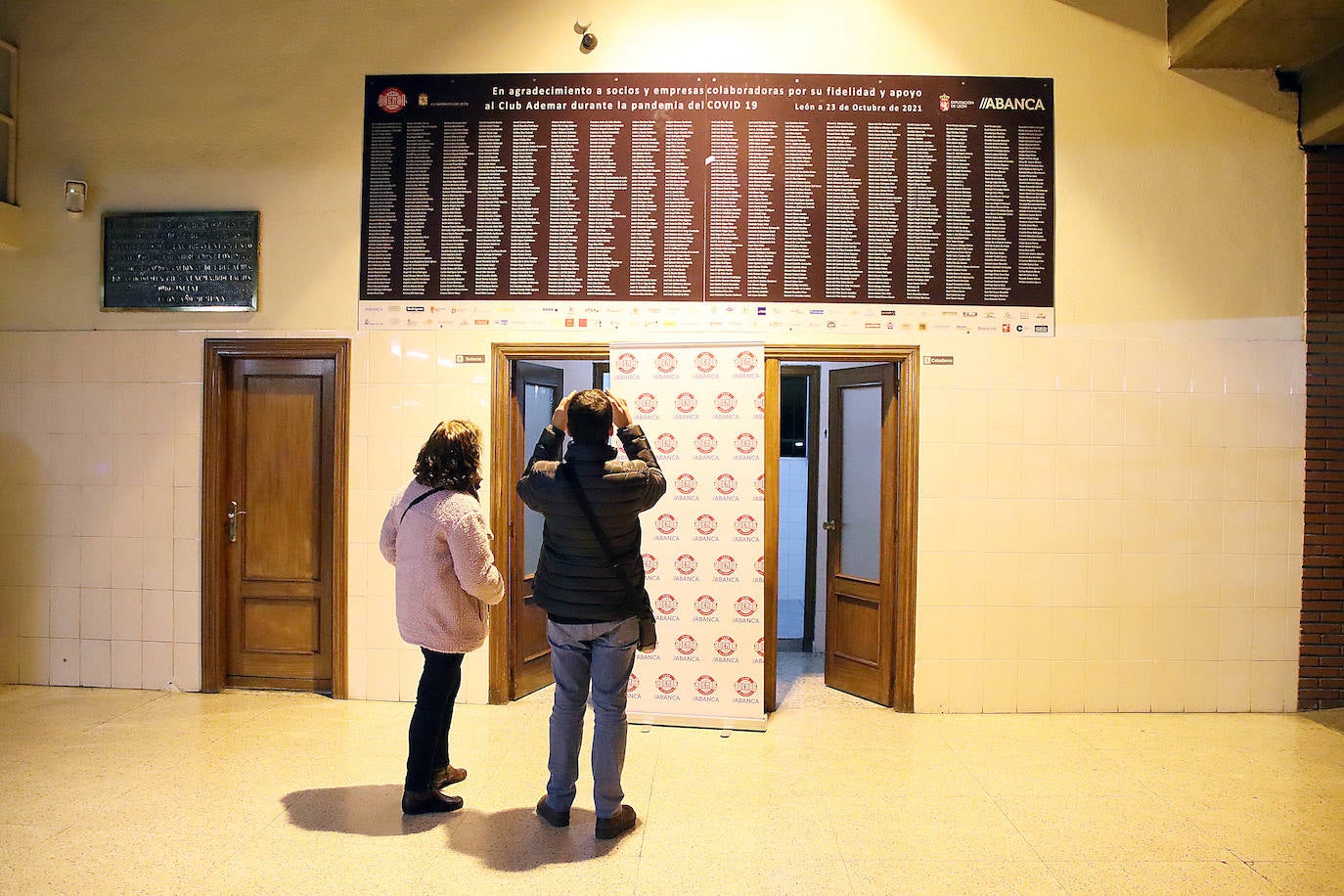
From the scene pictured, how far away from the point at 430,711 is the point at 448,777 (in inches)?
19.4

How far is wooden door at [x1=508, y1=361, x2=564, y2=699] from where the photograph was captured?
180 inches

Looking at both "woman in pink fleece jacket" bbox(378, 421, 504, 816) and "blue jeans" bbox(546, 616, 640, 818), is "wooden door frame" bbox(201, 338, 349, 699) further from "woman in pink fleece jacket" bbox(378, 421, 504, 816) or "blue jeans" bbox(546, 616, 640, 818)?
"blue jeans" bbox(546, 616, 640, 818)

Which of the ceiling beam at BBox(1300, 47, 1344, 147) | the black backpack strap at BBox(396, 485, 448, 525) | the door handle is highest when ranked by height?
the ceiling beam at BBox(1300, 47, 1344, 147)

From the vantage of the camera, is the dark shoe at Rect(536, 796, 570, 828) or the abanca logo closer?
the dark shoe at Rect(536, 796, 570, 828)

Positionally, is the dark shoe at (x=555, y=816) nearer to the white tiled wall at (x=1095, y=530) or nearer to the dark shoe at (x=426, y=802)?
the dark shoe at (x=426, y=802)

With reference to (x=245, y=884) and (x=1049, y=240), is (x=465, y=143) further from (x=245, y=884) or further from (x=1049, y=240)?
(x=245, y=884)

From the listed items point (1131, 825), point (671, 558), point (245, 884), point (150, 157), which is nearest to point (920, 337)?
point (671, 558)

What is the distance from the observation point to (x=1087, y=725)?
4227 millimetres

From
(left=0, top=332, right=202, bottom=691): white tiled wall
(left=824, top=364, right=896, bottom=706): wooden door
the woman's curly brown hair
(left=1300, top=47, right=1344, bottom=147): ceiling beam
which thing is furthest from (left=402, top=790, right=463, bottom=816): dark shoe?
(left=1300, top=47, right=1344, bottom=147): ceiling beam

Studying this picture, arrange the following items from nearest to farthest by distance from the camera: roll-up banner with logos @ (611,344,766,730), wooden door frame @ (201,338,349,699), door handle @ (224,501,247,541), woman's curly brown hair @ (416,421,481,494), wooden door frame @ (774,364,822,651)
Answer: woman's curly brown hair @ (416,421,481,494)
roll-up banner with logos @ (611,344,766,730)
wooden door frame @ (201,338,349,699)
door handle @ (224,501,247,541)
wooden door frame @ (774,364,822,651)

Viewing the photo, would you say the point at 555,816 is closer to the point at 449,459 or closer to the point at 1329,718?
the point at 449,459

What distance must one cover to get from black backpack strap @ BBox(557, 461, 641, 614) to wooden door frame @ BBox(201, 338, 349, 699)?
2161 millimetres

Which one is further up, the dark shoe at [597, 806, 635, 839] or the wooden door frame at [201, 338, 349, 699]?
the wooden door frame at [201, 338, 349, 699]

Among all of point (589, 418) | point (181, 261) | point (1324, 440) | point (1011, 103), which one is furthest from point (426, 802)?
point (1324, 440)
